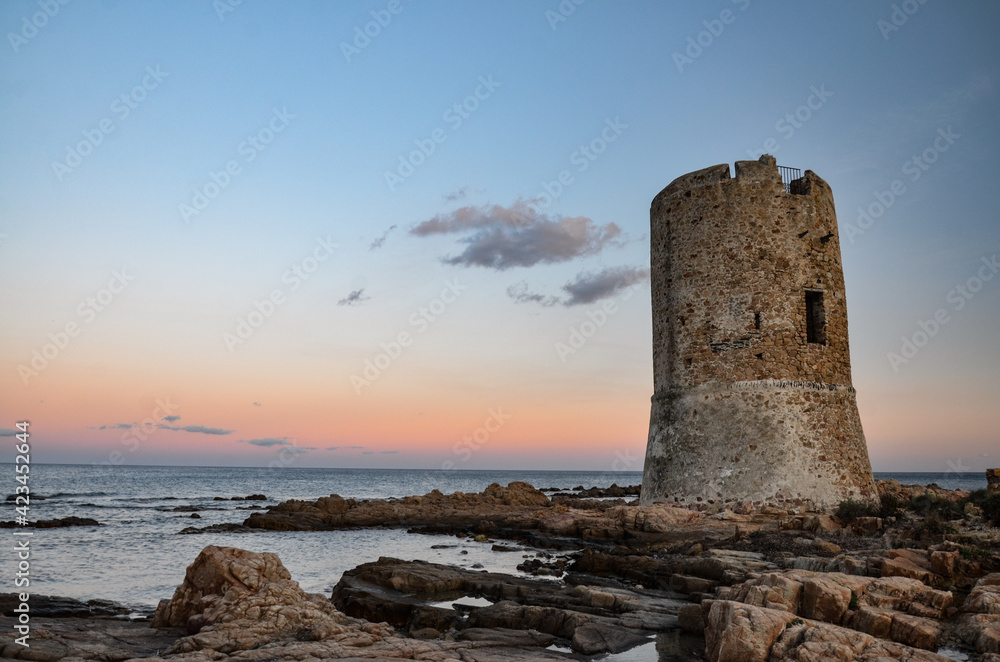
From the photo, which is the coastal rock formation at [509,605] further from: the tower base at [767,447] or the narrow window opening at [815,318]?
the narrow window opening at [815,318]

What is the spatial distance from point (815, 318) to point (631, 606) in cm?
968

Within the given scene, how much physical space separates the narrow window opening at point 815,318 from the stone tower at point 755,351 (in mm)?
29

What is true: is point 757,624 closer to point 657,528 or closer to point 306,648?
point 306,648

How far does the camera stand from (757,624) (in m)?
6.48

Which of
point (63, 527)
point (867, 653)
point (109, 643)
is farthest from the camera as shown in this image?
point (63, 527)

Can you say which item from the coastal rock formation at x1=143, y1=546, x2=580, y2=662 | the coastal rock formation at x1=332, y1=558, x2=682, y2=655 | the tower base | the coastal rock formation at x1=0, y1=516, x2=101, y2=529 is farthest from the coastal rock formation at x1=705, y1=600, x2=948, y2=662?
the coastal rock formation at x1=0, y1=516, x2=101, y2=529

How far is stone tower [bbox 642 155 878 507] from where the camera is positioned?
15.0 m

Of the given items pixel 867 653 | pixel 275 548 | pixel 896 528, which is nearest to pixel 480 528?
pixel 275 548

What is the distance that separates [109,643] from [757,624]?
663 cm

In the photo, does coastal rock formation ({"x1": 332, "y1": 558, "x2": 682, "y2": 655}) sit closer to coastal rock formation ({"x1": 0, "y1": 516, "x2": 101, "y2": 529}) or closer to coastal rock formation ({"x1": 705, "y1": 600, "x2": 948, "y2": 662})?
coastal rock formation ({"x1": 705, "y1": 600, "x2": 948, "y2": 662})

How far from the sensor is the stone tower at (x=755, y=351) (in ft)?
49.1

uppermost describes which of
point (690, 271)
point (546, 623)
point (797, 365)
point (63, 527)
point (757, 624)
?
point (690, 271)

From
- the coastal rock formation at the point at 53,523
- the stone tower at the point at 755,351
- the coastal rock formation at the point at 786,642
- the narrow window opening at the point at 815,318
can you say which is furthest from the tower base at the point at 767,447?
the coastal rock formation at the point at 53,523

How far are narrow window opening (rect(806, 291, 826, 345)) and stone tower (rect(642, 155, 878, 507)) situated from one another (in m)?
0.03
